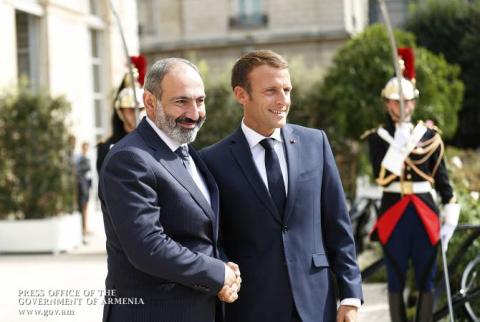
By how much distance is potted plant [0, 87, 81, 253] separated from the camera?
11.7 m

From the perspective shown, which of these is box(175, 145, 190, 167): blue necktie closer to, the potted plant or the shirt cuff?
the shirt cuff

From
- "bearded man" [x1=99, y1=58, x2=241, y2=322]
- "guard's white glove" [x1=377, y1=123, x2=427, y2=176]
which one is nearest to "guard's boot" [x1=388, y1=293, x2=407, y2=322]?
"guard's white glove" [x1=377, y1=123, x2=427, y2=176]

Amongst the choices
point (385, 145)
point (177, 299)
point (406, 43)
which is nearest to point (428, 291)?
point (385, 145)

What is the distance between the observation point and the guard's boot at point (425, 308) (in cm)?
573

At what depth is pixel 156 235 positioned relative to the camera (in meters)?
2.90

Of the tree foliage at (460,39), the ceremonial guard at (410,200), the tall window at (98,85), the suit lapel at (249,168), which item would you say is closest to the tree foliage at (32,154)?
the tall window at (98,85)

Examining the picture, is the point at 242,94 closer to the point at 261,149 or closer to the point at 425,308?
the point at 261,149

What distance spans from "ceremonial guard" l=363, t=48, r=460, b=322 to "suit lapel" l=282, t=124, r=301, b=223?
231 cm

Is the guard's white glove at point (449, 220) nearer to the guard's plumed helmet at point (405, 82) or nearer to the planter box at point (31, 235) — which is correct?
the guard's plumed helmet at point (405, 82)

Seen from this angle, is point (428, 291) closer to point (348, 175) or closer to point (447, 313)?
point (447, 313)

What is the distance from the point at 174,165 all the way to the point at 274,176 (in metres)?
0.54

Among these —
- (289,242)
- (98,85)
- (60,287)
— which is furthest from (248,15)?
(289,242)

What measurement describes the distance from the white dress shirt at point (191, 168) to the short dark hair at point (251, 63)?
18.0 inches

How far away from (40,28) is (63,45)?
66 centimetres
